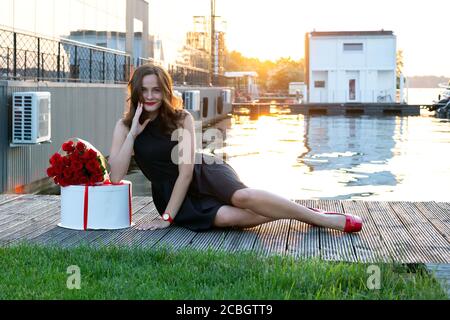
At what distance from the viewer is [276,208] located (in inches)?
257

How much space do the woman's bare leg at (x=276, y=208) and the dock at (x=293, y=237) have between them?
0.10m

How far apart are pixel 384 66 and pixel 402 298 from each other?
197ft

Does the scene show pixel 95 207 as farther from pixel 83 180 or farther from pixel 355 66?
pixel 355 66

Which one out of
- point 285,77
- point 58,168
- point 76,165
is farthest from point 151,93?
point 285,77

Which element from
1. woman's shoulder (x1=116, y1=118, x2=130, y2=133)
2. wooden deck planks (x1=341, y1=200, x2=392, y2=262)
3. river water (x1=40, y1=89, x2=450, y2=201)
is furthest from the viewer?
river water (x1=40, y1=89, x2=450, y2=201)

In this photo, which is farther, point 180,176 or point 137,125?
point 137,125

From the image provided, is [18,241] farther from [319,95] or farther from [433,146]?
[319,95]

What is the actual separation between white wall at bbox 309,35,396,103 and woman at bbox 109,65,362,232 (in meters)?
56.7

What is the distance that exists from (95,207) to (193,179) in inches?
31.7

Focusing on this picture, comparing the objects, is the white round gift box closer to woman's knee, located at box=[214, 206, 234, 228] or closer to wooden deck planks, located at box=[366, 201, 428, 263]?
woman's knee, located at box=[214, 206, 234, 228]

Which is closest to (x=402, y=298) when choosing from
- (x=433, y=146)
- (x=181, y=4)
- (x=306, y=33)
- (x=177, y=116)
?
(x=177, y=116)

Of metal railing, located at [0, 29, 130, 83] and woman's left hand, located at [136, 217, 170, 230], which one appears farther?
metal railing, located at [0, 29, 130, 83]

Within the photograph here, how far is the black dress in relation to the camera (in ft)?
21.9

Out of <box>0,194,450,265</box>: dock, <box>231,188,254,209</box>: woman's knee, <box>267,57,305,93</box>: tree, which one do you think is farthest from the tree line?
<box>231,188,254,209</box>: woman's knee
